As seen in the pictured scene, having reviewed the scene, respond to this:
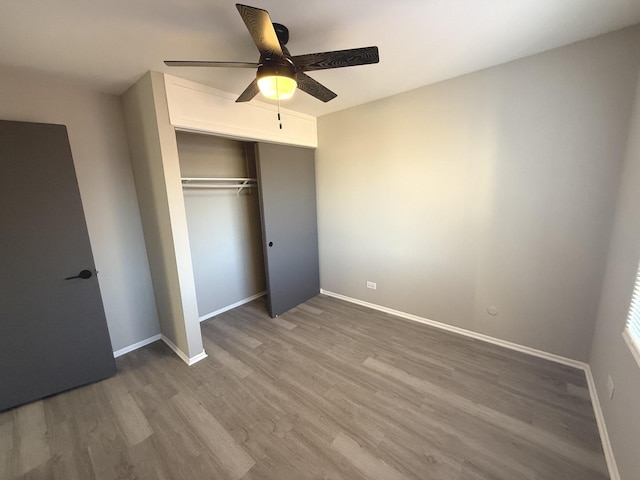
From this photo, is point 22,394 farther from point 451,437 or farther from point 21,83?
point 451,437

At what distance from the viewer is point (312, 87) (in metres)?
1.78

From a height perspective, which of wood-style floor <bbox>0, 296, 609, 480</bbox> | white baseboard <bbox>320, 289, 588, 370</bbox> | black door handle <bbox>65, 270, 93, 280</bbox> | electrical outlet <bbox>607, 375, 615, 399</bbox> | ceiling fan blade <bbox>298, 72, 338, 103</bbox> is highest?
ceiling fan blade <bbox>298, 72, 338, 103</bbox>

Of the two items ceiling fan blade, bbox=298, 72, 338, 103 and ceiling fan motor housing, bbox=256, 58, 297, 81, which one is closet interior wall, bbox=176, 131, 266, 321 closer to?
ceiling fan blade, bbox=298, 72, 338, 103

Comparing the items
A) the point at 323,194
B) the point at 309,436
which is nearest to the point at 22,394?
the point at 309,436

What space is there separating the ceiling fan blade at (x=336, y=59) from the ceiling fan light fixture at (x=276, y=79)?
0.26 feet

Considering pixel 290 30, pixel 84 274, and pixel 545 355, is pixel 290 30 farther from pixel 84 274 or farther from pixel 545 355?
pixel 545 355

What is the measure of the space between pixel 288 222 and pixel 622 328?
9.65 ft

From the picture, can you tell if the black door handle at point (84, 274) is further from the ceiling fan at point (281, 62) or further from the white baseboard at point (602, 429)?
the white baseboard at point (602, 429)

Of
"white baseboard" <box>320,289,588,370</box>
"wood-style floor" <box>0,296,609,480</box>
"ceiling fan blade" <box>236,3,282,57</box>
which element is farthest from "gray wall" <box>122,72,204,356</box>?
"white baseboard" <box>320,289,588,370</box>

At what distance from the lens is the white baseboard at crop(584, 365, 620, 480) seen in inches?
55.0

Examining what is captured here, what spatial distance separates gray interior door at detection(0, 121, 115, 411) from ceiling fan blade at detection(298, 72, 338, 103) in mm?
1883

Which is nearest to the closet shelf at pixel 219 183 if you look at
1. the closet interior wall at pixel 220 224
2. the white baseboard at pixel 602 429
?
the closet interior wall at pixel 220 224

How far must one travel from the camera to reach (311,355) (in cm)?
251

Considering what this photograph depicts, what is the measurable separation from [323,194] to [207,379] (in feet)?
8.37
